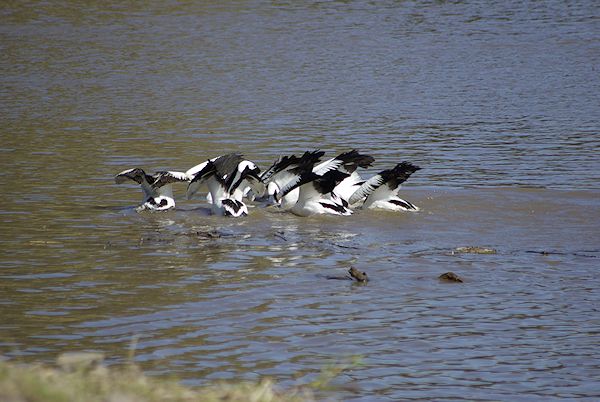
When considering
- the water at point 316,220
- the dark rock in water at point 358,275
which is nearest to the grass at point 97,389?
the water at point 316,220

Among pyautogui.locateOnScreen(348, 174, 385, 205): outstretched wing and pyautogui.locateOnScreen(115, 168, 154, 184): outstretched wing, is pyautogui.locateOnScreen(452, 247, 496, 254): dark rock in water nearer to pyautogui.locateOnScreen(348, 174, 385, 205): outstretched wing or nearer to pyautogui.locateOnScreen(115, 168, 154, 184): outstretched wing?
pyautogui.locateOnScreen(348, 174, 385, 205): outstretched wing

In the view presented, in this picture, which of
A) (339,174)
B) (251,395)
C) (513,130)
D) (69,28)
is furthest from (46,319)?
(69,28)

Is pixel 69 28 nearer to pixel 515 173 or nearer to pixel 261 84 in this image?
pixel 261 84

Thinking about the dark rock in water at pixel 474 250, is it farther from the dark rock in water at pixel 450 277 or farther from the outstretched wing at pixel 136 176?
the outstretched wing at pixel 136 176

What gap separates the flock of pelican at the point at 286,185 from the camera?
41.0 ft

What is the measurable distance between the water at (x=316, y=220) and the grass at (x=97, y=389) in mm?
1602

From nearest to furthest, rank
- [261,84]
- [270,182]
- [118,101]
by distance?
1. [270,182]
2. [118,101]
3. [261,84]

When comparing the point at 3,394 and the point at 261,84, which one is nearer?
the point at 3,394

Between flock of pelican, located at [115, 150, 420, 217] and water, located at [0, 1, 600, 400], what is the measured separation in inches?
8.3

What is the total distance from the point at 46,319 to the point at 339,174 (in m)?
4.77

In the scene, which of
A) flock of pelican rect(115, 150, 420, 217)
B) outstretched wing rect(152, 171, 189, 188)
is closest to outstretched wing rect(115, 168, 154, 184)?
flock of pelican rect(115, 150, 420, 217)

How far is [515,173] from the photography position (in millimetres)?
14656

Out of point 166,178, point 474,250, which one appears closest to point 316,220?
point 166,178

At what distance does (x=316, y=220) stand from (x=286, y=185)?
23.0 inches
